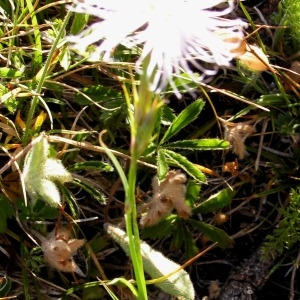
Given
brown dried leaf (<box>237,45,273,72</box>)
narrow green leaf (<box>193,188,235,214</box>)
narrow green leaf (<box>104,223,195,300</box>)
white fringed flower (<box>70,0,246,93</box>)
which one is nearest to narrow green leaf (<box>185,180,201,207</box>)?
narrow green leaf (<box>193,188,235,214</box>)

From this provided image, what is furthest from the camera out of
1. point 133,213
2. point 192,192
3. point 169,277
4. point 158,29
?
point 192,192

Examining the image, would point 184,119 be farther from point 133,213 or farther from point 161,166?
point 133,213

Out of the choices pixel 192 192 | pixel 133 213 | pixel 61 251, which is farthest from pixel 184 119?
pixel 133 213

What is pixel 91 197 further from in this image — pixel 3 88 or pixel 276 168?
pixel 276 168

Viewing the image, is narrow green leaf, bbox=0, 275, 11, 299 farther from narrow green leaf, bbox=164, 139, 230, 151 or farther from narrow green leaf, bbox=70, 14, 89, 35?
narrow green leaf, bbox=70, 14, 89, 35

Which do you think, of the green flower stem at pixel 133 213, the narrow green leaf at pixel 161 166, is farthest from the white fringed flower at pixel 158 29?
the narrow green leaf at pixel 161 166

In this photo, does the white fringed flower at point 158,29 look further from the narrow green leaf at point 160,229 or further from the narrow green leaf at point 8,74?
the narrow green leaf at point 160,229
